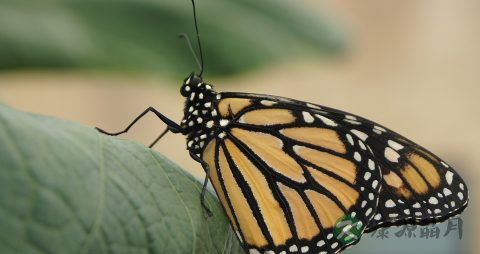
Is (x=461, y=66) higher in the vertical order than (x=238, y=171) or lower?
higher

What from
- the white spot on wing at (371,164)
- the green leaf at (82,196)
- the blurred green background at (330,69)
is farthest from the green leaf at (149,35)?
the green leaf at (82,196)

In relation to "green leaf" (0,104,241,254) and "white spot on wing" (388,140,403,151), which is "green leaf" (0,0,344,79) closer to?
"white spot on wing" (388,140,403,151)

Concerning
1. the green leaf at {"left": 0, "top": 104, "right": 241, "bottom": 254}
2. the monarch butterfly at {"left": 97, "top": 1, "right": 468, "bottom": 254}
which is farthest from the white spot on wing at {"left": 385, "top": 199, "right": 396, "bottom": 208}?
the green leaf at {"left": 0, "top": 104, "right": 241, "bottom": 254}

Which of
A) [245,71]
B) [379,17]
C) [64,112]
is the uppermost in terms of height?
[379,17]

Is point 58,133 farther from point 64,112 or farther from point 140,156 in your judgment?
point 64,112

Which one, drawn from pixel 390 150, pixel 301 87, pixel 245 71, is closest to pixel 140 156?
pixel 390 150
